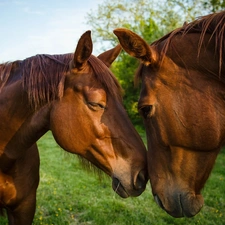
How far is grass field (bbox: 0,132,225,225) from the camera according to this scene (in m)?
4.42

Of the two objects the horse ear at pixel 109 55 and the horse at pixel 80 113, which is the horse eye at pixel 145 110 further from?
the horse ear at pixel 109 55

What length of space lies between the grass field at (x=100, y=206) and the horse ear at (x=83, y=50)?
0.96 m

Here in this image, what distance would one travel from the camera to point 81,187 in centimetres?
627

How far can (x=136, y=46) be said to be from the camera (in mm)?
2150

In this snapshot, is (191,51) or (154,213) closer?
(191,51)

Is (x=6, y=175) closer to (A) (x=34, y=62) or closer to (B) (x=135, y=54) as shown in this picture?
(A) (x=34, y=62)

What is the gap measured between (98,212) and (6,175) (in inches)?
85.7

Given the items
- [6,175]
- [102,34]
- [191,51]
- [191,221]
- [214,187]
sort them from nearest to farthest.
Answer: [191,51], [6,175], [191,221], [214,187], [102,34]

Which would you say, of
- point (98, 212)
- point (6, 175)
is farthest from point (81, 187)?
point (6, 175)

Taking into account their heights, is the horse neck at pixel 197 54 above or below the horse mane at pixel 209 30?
below

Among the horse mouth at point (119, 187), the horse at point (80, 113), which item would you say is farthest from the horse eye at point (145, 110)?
the horse mouth at point (119, 187)

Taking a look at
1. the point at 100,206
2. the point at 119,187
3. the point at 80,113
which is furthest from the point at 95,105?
the point at 100,206

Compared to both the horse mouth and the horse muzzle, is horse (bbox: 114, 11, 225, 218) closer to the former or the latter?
the horse muzzle

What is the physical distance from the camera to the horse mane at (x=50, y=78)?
2447mm
